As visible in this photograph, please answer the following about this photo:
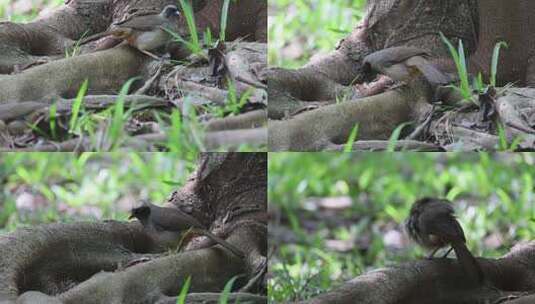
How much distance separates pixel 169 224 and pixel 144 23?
800mm

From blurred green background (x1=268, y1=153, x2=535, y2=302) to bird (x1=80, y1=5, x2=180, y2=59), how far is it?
1.26 m

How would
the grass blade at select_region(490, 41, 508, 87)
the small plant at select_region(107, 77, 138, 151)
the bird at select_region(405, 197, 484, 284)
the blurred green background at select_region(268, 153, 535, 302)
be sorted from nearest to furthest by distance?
the small plant at select_region(107, 77, 138, 151)
the bird at select_region(405, 197, 484, 284)
the grass blade at select_region(490, 41, 508, 87)
the blurred green background at select_region(268, 153, 535, 302)

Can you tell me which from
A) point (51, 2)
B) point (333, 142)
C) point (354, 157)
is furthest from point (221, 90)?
point (354, 157)

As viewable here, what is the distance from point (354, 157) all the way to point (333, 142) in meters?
1.88

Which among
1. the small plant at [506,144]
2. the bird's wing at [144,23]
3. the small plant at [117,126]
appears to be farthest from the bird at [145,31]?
the small plant at [506,144]

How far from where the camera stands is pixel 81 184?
4.26m

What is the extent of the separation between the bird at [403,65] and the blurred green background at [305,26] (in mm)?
193

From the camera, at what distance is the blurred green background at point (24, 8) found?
3586 millimetres

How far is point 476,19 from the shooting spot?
12.5 feet

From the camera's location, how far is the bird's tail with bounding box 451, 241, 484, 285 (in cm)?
363

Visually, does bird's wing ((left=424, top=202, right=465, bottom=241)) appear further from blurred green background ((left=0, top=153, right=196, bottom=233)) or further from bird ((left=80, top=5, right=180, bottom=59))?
bird ((left=80, top=5, right=180, bottom=59))

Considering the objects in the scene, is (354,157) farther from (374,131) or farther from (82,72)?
(82,72)

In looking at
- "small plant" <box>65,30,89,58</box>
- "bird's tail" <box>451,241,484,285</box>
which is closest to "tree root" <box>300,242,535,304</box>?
"bird's tail" <box>451,241,484,285</box>

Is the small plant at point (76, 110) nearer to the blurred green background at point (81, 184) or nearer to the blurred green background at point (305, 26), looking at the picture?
the blurred green background at point (81, 184)
